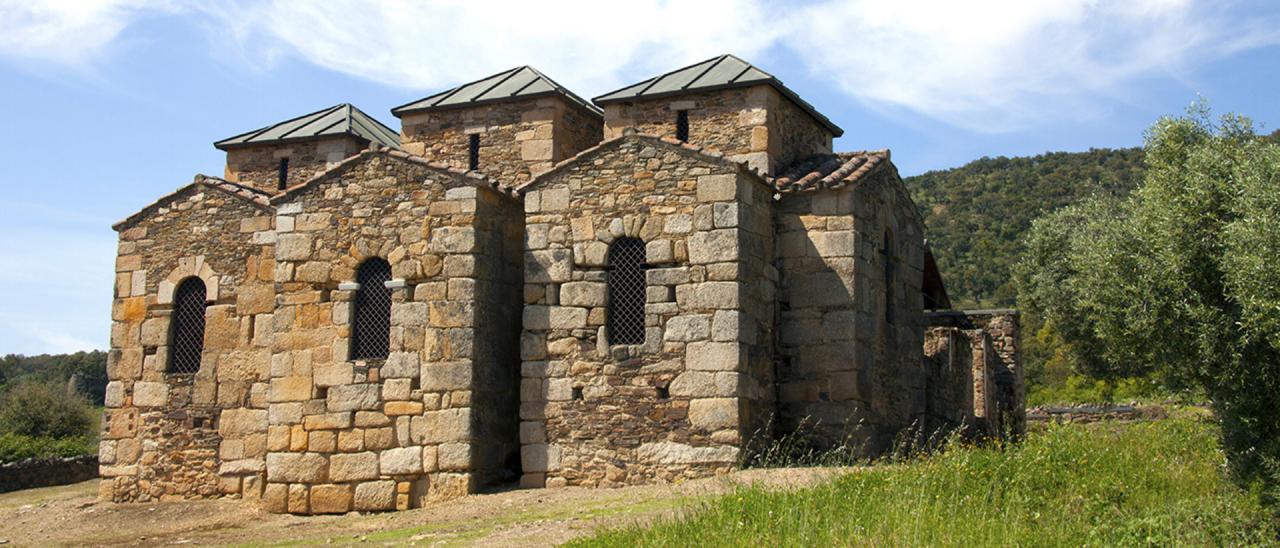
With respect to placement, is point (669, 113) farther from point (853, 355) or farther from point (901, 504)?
point (901, 504)

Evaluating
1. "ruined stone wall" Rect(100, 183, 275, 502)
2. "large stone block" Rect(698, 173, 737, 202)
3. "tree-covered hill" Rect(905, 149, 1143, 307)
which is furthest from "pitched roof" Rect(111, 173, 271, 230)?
"tree-covered hill" Rect(905, 149, 1143, 307)

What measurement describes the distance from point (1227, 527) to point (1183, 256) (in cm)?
268

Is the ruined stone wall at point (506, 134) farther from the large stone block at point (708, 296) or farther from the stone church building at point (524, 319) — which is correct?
the large stone block at point (708, 296)

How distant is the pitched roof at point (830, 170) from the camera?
15.7 metres

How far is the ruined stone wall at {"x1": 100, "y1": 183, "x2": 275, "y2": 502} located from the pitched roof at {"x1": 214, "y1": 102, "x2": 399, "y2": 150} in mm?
2669

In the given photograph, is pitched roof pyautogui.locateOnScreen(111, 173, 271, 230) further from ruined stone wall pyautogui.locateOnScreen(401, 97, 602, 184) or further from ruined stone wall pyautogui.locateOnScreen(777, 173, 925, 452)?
ruined stone wall pyautogui.locateOnScreen(777, 173, 925, 452)

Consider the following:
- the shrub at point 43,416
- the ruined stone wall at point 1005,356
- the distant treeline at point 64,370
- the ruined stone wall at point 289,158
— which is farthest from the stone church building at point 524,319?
the distant treeline at point 64,370

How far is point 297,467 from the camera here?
1548cm

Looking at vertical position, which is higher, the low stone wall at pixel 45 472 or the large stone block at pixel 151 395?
the large stone block at pixel 151 395

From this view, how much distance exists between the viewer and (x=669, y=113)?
17719mm

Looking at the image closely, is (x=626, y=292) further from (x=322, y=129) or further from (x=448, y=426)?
(x=322, y=129)

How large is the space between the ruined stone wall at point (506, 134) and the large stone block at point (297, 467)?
5.05 m

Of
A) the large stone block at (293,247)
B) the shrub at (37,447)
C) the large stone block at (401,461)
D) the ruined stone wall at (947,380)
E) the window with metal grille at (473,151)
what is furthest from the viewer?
the shrub at (37,447)

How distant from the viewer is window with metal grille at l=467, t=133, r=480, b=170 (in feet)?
61.1
